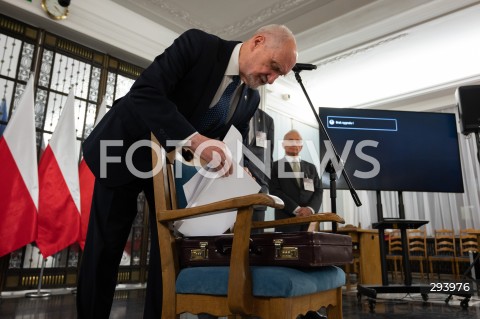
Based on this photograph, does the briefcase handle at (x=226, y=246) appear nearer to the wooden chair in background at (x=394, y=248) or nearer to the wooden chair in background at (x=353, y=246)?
the wooden chair in background at (x=353, y=246)

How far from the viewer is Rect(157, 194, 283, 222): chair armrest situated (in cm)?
81

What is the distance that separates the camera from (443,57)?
566cm

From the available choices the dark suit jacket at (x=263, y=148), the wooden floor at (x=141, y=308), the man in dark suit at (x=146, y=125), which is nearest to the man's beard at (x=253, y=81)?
the man in dark suit at (x=146, y=125)

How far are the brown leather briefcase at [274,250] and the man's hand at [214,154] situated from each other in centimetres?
18

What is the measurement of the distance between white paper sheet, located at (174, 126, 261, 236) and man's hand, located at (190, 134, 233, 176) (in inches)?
1.7

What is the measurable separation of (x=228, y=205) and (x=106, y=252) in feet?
1.84

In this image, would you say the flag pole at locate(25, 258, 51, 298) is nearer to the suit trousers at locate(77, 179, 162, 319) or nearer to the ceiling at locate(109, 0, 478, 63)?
the suit trousers at locate(77, 179, 162, 319)

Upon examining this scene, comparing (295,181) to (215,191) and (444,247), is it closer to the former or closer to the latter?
(215,191)

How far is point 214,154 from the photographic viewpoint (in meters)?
0.91

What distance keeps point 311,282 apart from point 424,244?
227 inches

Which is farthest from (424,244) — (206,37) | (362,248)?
(206,37)

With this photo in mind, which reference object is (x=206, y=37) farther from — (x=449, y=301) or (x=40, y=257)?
(x=40, y=257)

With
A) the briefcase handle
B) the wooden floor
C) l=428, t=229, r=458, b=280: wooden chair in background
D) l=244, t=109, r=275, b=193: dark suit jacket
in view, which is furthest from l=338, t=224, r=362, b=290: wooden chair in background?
the briefcase handle

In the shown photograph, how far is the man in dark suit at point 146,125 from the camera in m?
1.16
